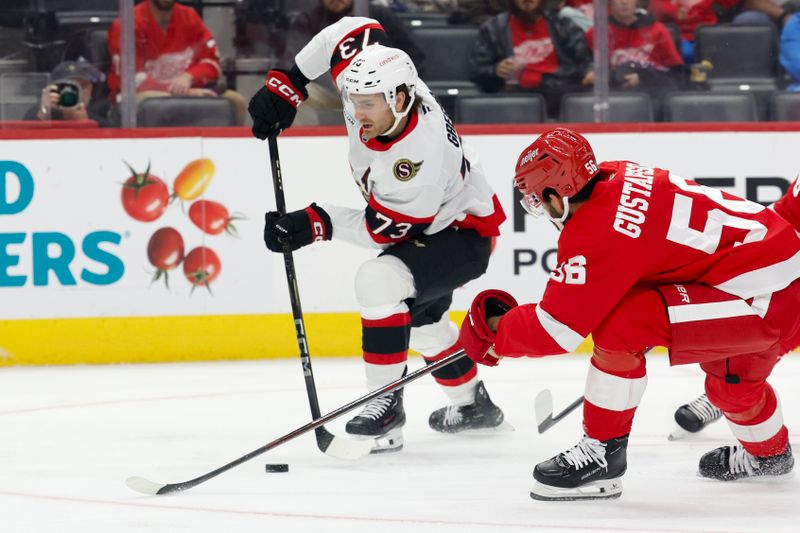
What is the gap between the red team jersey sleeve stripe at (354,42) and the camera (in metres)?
3.61

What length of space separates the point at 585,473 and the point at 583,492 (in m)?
0.06

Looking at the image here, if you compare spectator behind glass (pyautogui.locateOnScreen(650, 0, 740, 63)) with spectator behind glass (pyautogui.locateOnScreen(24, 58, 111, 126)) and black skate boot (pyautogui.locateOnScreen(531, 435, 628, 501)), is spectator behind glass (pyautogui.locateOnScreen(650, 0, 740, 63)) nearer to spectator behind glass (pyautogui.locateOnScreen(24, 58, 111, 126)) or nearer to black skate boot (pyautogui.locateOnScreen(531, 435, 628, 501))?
spectator behind glass (pyautogui.locateOnScreen(24, 58, 111, 126))

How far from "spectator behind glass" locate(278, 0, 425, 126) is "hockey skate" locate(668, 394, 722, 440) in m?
2.11

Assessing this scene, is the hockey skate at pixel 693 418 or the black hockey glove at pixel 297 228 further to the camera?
the hockey skate at pixel 693 418

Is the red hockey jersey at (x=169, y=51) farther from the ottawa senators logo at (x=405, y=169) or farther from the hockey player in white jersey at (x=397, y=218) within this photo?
the ottawa senators logo at (x=405, y=169)

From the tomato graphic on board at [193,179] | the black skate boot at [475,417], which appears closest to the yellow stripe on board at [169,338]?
the tomato graphic on board at [193,179]

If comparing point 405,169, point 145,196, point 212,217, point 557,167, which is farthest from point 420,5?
point 557,167

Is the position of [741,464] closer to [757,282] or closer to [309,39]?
[757,282]

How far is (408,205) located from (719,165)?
226cm

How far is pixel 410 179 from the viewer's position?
3.22m

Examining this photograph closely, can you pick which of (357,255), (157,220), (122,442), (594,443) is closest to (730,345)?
(594,443)

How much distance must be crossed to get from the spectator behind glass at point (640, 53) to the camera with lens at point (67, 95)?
210cm

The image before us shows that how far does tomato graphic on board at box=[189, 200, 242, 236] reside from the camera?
4.96 meters

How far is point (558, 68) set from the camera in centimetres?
525
